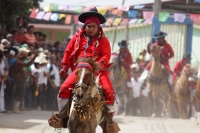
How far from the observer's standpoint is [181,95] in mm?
22281

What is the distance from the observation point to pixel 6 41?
62.5 ft

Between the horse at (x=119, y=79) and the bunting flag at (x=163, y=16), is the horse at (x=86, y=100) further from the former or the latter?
the bunting flag at (x=163, y=16)

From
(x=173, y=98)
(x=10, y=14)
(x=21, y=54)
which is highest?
(x=10, y=14)

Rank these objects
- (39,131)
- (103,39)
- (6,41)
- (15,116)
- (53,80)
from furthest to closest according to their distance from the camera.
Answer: (53,80), (6,41), (15,116), (39,131), (103,39)

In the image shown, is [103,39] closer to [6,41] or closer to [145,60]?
[6,41]

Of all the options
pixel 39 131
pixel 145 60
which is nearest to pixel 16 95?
pixel 39 131

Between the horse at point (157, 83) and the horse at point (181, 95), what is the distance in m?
0.39

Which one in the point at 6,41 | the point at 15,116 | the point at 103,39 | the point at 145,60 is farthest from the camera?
the point at 145,60

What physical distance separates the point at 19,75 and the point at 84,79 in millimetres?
9874

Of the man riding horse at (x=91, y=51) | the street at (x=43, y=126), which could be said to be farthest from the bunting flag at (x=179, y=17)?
the man riding horse at (x=91, y=51)

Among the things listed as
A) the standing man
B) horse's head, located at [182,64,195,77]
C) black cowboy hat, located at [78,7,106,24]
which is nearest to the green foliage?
the standing man

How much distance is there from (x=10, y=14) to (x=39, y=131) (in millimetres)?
6143

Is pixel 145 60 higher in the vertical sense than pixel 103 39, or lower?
lower

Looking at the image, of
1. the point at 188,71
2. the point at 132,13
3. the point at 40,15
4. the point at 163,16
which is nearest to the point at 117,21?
the point at 132,13
